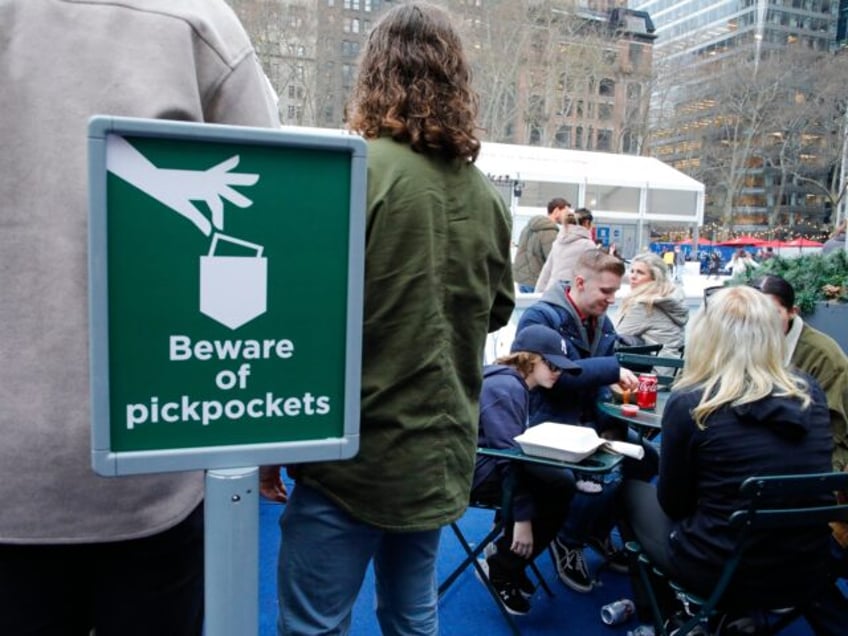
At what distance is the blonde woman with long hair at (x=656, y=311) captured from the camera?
5.12 metres

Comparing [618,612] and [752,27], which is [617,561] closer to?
[618,612]

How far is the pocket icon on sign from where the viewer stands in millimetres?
735

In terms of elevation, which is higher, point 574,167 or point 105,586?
point 574,167

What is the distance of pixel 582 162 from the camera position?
769 inches

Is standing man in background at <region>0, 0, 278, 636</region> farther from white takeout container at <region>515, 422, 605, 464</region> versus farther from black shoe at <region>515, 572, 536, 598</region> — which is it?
black shoe at <region>515, 572, 536, 598</region>

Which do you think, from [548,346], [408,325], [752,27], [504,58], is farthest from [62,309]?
[752,27]

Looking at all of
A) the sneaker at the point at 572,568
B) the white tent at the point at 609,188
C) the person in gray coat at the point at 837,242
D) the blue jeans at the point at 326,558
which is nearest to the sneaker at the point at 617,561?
the sneaker at the point at 572,568

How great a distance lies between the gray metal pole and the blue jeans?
1.79 feet

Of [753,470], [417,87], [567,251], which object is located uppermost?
[417,87]

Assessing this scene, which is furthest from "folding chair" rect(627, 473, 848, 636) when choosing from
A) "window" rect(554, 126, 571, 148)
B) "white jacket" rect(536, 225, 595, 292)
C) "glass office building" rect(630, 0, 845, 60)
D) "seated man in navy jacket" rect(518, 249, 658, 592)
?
"glass office building" rect(630, 0, 845, 60)

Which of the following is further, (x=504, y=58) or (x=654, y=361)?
(x=504, y=58)

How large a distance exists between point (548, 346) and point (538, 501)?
0.68 metres

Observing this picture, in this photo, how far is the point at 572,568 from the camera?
319 cm

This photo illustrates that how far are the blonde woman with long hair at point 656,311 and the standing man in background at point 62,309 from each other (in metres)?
4.54
